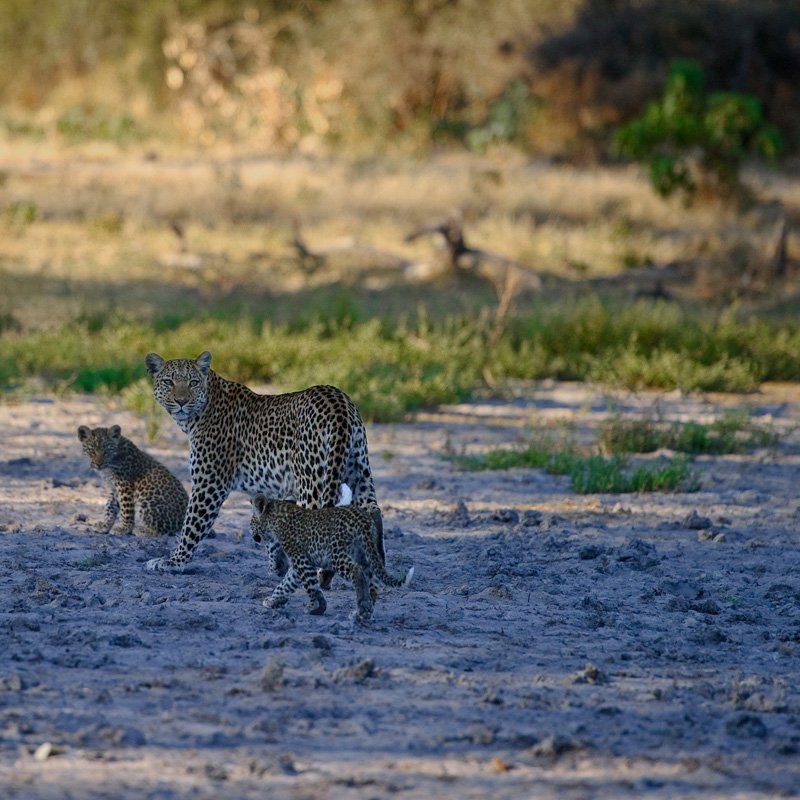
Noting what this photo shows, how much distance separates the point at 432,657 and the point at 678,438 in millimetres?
5291

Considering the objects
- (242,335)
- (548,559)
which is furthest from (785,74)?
(548,559)

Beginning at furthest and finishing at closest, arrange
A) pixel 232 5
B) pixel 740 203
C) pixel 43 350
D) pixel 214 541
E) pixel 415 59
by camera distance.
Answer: pixel 232 5
pixel 415 59
pixel 740 203
pixel 43 350
pixel 214 541

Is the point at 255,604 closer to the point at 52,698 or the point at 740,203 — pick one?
the point at 52,698

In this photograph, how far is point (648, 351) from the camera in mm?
13773

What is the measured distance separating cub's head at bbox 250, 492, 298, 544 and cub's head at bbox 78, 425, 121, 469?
4.52ft

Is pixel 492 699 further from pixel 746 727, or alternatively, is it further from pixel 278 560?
pixel 278 560

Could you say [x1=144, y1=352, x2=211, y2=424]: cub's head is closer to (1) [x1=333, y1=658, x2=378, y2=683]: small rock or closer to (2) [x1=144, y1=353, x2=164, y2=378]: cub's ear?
(2) [x1=144, y1=353, x2=164, y2=378]: cub's ear

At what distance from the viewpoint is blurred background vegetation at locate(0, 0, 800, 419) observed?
13414 millimetres

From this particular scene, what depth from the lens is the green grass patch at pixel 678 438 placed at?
10523 mm

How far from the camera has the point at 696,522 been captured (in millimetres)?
8406

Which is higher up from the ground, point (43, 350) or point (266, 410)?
point (266, 410)

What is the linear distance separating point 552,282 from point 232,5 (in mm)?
20610

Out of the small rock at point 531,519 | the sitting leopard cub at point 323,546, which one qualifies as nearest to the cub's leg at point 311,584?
the sitting leopard cub at point 323,546

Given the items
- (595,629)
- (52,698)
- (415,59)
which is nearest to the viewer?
(52,698)
